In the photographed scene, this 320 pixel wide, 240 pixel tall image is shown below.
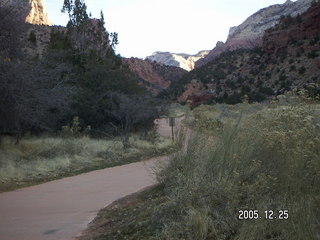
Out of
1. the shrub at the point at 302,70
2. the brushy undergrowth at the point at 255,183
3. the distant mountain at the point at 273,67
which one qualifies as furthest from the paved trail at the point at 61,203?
the shrub at the point at 302,70

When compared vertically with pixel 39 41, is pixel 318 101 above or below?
below

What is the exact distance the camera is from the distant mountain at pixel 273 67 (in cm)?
4381

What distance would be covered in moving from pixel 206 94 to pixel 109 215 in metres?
52.0

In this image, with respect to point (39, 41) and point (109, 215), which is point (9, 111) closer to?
point (109, 215)

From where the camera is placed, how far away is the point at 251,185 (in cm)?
509

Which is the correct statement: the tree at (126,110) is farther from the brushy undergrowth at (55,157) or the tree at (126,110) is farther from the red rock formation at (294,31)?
the red rock formation at (294,31)

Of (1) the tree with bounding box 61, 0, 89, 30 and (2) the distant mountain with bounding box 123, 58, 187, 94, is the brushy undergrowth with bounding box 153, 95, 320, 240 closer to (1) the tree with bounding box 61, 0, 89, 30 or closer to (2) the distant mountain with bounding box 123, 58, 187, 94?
(1) the tree with bounding box 61, 0, 89, 30

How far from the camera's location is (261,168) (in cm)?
570

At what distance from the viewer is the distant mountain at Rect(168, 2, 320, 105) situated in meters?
43.8

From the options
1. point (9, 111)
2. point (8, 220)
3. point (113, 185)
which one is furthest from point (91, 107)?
point (8, 220)

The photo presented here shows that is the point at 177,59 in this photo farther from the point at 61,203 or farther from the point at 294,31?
the point at 61,203

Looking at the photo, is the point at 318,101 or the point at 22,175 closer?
the point at 318,101

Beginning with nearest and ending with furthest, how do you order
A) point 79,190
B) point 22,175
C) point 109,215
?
1. point 109,215
2. point 79,190
3. point 22,175

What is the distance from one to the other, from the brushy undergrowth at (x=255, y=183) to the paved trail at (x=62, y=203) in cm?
203
